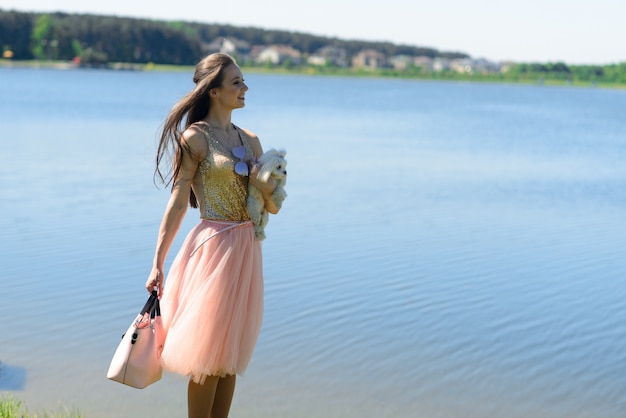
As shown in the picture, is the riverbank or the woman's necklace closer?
the woman's necklace

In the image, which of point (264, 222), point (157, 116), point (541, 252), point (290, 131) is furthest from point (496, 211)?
point (157, 116)

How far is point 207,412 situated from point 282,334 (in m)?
3.15

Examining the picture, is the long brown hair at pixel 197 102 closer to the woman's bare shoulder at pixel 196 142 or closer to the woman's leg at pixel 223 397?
the woman's bare shoulder at pixel 196 142

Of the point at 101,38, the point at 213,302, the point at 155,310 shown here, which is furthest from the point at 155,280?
the point at 101,38

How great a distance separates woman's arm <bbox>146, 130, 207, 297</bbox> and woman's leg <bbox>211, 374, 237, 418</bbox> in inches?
18.6

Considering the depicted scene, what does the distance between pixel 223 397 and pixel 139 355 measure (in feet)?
1.45

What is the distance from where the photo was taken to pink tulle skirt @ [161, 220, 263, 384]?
401 cm

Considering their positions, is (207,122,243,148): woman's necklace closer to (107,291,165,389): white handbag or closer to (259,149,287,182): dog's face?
(259,149,287,182): dog's face

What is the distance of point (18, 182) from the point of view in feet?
51.2

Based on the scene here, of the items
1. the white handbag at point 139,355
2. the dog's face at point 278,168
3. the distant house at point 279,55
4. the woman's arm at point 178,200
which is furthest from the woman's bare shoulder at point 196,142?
the distant house at point 279,55

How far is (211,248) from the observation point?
13.3ft

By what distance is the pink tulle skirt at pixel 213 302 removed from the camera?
4012mm

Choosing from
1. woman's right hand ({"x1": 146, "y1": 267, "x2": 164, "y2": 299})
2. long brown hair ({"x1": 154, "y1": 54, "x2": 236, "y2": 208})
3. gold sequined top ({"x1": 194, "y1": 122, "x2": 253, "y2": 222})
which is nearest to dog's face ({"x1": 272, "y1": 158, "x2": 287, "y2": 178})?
gold sequined top ({"x1": 194, "y1": 122, "x2": 253, "y2": 222})

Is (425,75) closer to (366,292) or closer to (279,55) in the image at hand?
(279,55)
